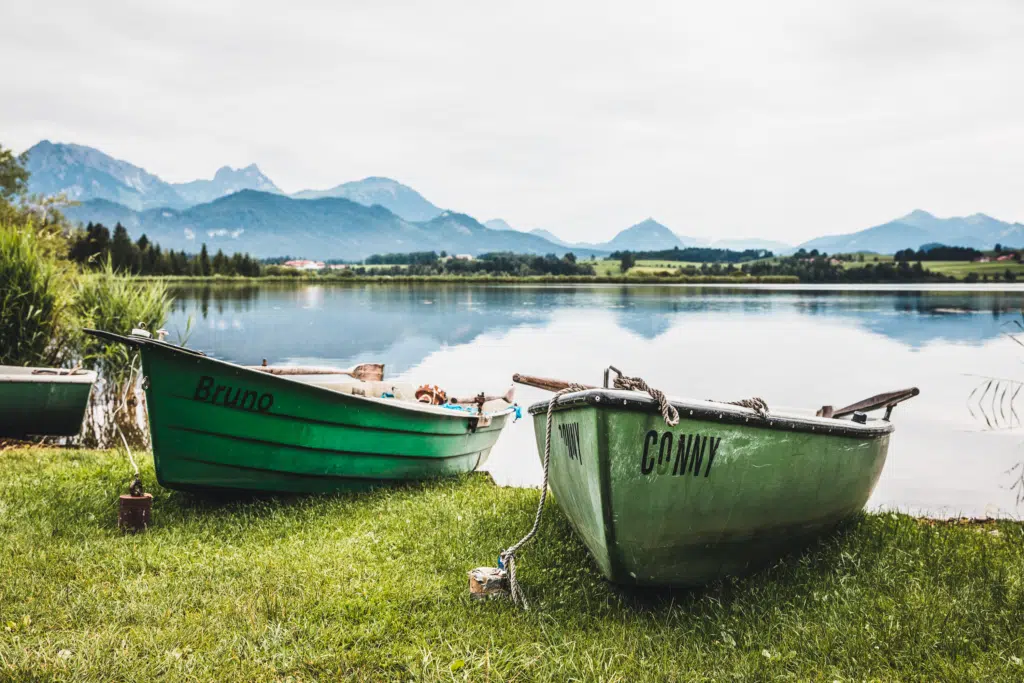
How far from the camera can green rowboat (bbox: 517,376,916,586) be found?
15.7 feet

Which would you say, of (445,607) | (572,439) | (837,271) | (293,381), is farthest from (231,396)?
(837,271)

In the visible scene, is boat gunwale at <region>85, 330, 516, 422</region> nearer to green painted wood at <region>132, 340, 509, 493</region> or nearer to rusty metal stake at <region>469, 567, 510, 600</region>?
green painted wood at <region>132, 340, 509, 493</region>

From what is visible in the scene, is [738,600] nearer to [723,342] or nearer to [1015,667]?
[1015,667]

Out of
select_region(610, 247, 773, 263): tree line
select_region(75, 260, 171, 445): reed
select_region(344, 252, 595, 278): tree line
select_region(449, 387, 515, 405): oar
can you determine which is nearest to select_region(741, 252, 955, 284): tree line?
select_region(610, 247, 773, 263): tree line

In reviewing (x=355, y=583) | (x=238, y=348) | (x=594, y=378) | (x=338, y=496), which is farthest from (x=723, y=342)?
(x=355, y=583)

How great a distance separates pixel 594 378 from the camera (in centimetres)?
2541

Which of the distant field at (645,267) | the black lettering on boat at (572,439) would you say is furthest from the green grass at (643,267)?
the black lettering on boat at (572,439)

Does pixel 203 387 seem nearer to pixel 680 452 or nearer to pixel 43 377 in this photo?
pixel 680 452

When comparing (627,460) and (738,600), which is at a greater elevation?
(627,460)

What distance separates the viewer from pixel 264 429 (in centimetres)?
739

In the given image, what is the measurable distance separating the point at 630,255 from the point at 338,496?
142 meters

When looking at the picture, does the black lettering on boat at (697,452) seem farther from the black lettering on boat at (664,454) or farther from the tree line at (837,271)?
the tree line at (837,271)

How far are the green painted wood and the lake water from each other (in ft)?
12.9

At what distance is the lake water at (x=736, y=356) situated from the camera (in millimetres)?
13141
